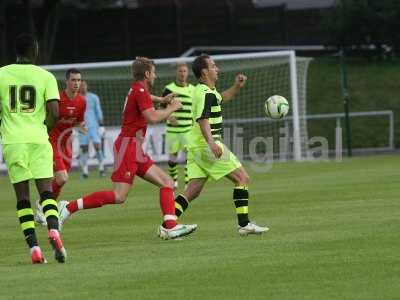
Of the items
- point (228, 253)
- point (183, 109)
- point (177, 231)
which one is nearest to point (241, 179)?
point (177, 231)

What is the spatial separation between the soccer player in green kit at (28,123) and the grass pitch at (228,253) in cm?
70

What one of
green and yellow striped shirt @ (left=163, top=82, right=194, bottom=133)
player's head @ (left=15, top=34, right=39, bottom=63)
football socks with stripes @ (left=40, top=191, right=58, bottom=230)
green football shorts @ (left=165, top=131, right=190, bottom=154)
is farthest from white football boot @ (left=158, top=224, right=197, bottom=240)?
green football shorts @ (left=165, top=131, right=190, bottom=154)

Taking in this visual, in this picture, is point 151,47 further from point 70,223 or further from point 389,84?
point 70,223

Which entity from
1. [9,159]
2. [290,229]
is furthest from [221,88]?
[9,159]

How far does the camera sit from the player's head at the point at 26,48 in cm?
Result: 1152

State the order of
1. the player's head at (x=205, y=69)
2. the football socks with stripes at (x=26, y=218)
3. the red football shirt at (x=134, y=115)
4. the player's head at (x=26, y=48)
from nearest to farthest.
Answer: the player's head at (x=26, y=48), the football socks with stripes at (x=26, y=218), the red football shirt at (x=134, y=115), the player's head at (x=205, y=69)

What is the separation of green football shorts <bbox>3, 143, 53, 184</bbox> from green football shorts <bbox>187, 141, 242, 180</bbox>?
265 centimetres

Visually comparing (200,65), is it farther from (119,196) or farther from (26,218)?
(26,218)

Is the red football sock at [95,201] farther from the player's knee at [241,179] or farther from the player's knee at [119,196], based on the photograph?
the player's knee at [241,179]

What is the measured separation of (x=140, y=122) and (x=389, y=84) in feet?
87.0

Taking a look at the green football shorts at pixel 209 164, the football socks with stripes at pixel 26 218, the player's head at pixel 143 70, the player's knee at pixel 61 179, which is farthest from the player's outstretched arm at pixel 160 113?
the player's knee at pixel 61 179

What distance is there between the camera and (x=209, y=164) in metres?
13.9

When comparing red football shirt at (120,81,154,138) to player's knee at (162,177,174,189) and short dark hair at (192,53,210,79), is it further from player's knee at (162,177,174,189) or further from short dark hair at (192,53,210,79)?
short dark hair at (192,53,210,79)

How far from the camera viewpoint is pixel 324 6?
45.8 m
